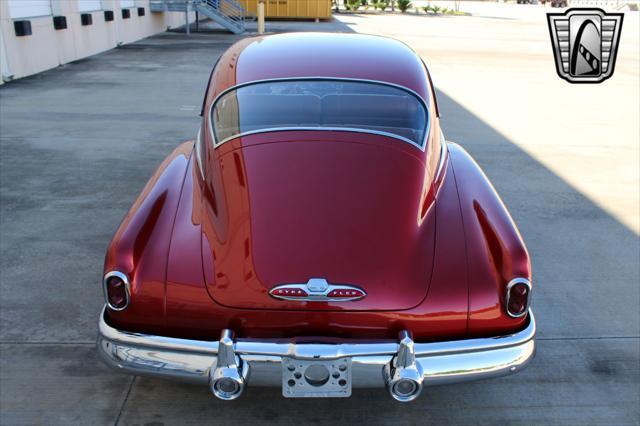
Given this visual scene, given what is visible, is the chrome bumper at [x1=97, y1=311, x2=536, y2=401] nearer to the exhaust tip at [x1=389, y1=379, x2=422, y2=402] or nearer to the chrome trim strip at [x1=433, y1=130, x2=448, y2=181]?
the exhaust tip at [x1=389, y1=379, x2=422, y2=402]

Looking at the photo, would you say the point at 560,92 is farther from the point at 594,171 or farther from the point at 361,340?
the point at 361,340

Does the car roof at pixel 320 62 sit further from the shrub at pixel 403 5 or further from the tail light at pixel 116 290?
the shrub at pixel 403 5

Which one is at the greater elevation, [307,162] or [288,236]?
[307,162]

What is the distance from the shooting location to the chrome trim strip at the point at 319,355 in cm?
232

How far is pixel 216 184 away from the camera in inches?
115

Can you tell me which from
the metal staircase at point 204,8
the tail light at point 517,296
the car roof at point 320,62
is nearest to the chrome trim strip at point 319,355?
the tail light at point 517,296

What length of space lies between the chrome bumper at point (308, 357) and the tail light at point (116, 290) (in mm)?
122

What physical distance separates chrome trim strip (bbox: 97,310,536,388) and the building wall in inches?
416

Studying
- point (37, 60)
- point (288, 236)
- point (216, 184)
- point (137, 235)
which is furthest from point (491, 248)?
point (37, 60)

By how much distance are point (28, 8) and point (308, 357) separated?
12918 mm

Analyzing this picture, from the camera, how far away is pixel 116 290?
8.25ft

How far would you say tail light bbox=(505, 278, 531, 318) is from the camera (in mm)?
2521

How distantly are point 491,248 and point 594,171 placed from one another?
4765mm

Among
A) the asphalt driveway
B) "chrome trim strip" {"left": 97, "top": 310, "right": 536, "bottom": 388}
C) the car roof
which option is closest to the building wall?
the asphalt driveway
